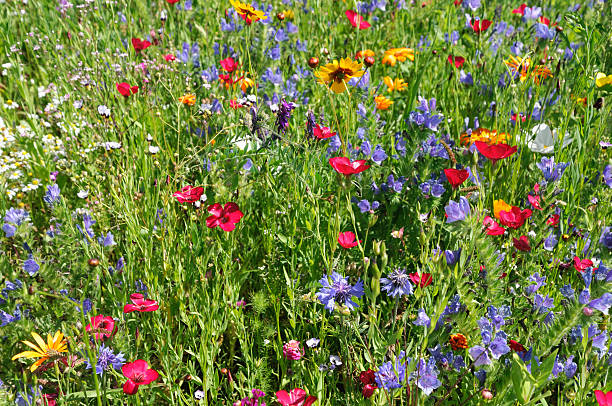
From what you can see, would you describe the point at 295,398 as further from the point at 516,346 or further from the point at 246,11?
the point at 246,11

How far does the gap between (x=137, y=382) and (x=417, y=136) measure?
1.22 m

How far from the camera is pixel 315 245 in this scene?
1.83 metres

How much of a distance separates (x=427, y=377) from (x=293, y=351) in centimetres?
41

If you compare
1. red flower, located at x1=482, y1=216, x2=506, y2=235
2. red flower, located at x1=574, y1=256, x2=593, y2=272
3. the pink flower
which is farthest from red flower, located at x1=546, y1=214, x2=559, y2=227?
the pink flower

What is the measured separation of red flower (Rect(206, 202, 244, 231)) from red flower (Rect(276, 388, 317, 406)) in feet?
1.75

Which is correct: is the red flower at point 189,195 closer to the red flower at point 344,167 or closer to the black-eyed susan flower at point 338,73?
the red flower at point 344,167

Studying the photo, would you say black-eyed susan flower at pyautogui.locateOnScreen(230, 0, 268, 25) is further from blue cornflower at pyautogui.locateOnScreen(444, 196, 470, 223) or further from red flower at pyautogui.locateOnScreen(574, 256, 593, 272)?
red flower at pyautogui.locateOnScreen(574, 256, 593, 272)

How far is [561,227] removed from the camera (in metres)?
1.74

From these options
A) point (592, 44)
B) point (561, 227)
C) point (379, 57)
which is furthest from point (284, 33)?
point (561, 227)

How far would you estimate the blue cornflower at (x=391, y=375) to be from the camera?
4.15 feet

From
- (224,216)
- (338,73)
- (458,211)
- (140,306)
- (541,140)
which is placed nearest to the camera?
(458,211)

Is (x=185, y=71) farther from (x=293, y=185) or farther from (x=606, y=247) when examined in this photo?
(x=606, y=247)

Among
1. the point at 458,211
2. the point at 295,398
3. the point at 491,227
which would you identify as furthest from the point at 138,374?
the point at 491,227

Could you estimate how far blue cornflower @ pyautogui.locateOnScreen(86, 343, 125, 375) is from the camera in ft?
4.46
